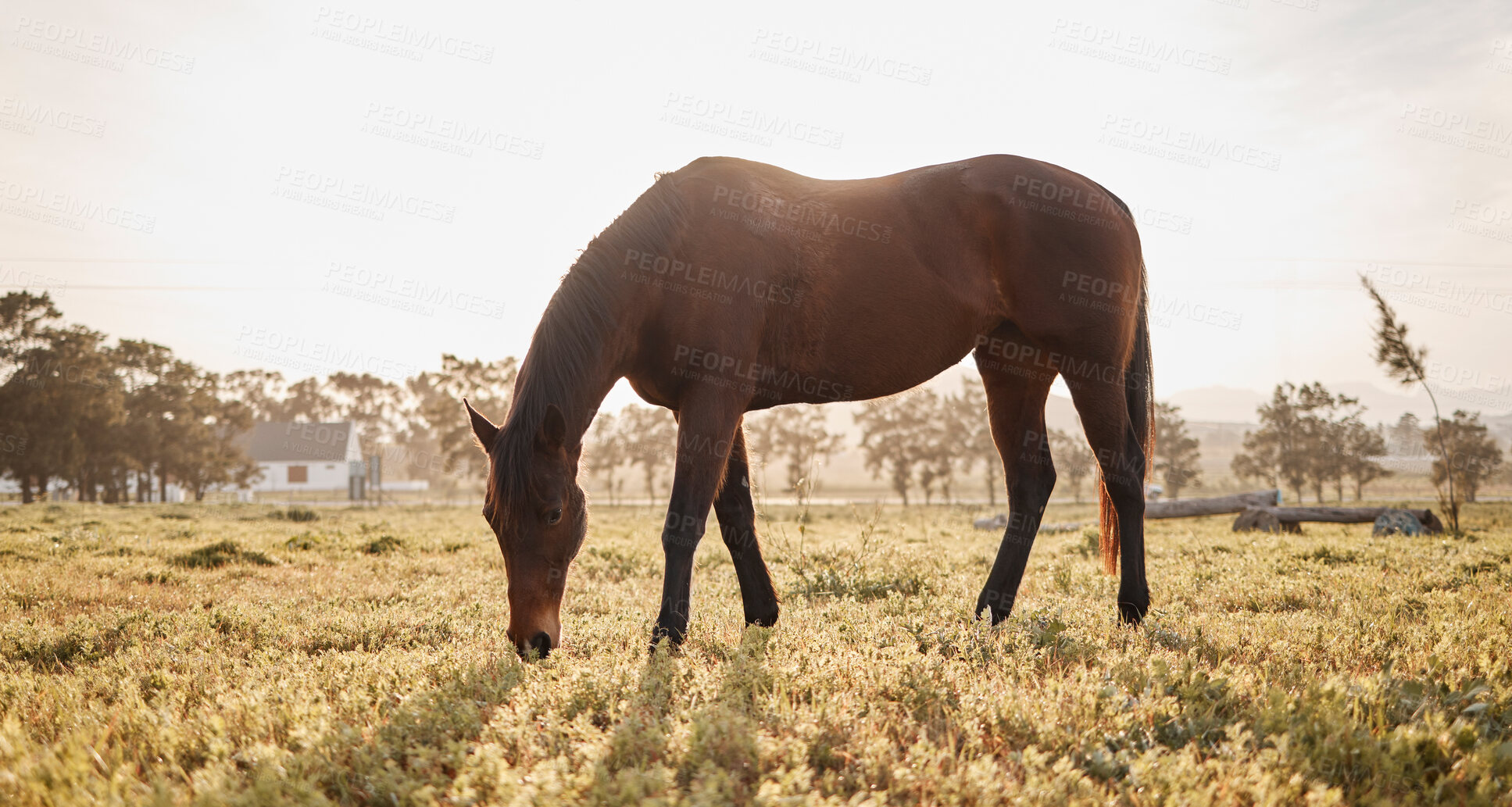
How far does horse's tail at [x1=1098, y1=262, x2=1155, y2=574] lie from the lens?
5430 millimetres

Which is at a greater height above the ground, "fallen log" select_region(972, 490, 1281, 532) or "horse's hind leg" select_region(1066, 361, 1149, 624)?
"horse's hind leg" select_region(1066, 361, 1149, 624)

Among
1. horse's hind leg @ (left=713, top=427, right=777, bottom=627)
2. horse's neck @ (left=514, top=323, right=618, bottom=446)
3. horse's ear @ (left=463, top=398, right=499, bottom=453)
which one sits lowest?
horse's hind leg @ (left=713, top=427, right=777, bottom=627)

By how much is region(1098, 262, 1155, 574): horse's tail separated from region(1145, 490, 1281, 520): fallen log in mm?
11118

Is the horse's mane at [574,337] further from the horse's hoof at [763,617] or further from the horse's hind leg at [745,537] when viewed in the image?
the horse's hoof at [763,617]

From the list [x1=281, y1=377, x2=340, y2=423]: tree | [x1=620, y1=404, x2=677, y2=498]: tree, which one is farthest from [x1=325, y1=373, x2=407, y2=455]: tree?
[x1=620, y1=404, x2=677, y2=498]: tree

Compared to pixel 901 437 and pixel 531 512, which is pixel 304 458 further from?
pixel 531 512

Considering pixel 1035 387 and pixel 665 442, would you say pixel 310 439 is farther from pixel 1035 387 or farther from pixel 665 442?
pixel 1035 387

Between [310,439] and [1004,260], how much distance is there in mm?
76560

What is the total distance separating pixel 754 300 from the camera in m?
4.35

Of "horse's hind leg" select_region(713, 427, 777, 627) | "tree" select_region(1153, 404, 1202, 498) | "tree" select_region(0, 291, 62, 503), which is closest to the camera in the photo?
"horse's hind leg" select_region(713, 427, 777, 627)

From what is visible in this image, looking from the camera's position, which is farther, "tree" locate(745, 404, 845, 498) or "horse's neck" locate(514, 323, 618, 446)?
"tree" locate(745, 404, 845, 498)

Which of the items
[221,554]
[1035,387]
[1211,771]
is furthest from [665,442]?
[1211,771]

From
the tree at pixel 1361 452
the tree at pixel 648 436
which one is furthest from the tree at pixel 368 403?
the tree at pixel 1361 452

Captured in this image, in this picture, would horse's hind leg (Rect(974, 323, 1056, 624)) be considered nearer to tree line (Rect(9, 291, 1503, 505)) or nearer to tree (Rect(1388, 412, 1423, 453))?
tree line (Rect(9, 291, 1503, 505))
